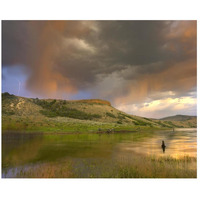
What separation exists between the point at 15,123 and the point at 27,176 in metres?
40.4

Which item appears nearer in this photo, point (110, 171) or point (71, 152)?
point (110, 171)

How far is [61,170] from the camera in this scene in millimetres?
15898

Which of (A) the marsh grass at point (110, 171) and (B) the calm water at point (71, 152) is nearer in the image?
(A) the marsh grass at point (110, 171)

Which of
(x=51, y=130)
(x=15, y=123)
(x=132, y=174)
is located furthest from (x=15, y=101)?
(x=132, y=174)

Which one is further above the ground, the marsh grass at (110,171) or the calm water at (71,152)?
the marsh grass at (110,171)

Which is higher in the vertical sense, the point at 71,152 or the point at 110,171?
the point at 110,171

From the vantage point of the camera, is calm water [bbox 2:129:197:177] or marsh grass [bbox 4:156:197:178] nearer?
marsh grass [bbox 4:156:197:178]

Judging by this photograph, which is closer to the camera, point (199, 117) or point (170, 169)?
point (170, 169)

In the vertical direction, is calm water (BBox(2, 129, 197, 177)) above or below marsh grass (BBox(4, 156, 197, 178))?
below

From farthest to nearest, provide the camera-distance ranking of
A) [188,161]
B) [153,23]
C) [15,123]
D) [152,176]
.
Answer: [15,123] → [153,23] → [188,161] → [152,176]

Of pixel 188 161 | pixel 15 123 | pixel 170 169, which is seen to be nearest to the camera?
pixel 170 169

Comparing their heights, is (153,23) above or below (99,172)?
above

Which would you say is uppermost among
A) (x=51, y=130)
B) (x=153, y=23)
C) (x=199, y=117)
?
(x=153, y=23)
